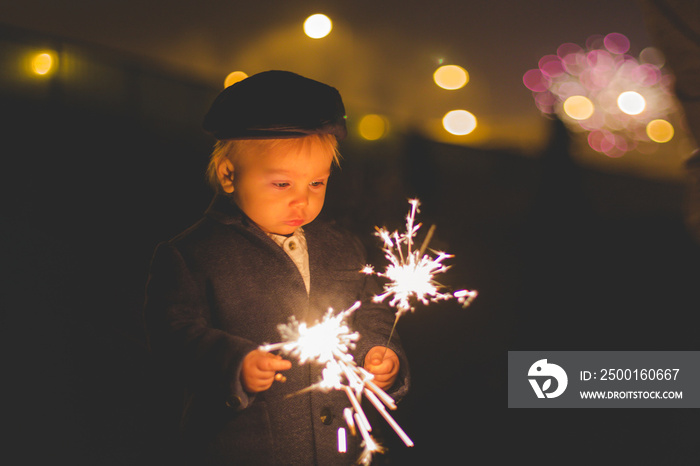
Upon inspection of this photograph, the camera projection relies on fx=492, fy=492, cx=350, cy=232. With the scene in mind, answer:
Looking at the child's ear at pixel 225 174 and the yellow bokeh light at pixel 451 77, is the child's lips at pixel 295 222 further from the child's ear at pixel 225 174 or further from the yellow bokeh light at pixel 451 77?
the yellow bokeh light at pixel 451 77

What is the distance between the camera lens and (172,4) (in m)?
1.40

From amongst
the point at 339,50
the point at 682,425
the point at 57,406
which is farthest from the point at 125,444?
the point at 682,425

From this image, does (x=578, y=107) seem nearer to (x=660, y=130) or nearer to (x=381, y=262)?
(x=660, y=130)

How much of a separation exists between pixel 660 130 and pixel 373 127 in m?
1.10

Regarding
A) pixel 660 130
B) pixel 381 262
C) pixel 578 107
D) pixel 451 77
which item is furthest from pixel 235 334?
pixel 660 130

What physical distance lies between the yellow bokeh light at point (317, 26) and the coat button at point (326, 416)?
3.63 ft

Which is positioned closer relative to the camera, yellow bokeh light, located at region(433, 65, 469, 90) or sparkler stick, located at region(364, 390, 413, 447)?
sparkler stick, located at region(364, 390, 413, 447)

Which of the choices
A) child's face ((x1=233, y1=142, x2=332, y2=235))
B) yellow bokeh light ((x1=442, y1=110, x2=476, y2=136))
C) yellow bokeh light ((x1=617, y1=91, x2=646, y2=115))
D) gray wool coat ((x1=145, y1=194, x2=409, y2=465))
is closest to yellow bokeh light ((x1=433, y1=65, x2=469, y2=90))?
yellow bokeh light ((x1=442, y1=110, x2=476, y2=136))

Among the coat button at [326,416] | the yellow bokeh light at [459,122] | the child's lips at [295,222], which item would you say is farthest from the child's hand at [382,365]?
the yellow bokeh light at [459,122]

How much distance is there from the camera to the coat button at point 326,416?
1102 mm

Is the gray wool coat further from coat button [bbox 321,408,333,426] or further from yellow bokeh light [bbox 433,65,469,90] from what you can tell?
yellow bokeh light [bbox 433,65,469,90]

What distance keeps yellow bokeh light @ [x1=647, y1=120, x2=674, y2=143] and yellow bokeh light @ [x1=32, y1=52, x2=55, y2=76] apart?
2.00 metres

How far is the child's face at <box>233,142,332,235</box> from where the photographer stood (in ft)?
3.57

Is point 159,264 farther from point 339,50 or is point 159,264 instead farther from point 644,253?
point 644,253
